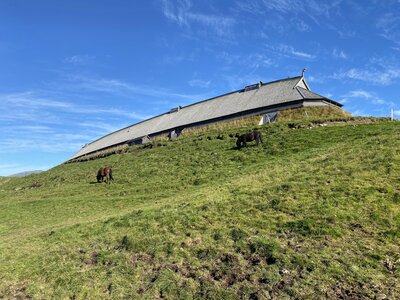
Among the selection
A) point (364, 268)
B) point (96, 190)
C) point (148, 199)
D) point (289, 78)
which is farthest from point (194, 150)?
point (364, 268)

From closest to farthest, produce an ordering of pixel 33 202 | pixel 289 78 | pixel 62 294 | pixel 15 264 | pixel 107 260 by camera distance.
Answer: pixel 62 294, pixel 107 260, pixel 15 264, pixel 33 202, pixel 289 78

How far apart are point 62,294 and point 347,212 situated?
10.8 meters

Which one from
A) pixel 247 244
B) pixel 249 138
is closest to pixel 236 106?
pixel 249 138

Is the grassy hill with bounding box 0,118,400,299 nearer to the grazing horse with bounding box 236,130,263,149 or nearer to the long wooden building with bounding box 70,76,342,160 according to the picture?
the grazing horse with bounding box 236,130,263,149

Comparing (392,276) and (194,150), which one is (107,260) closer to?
(392,276)

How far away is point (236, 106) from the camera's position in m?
63.8

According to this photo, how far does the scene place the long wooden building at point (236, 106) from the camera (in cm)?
5608

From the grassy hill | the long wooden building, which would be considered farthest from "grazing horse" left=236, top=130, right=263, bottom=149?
the long wooden building

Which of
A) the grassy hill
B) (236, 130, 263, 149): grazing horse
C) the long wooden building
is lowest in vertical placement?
the grassy hill

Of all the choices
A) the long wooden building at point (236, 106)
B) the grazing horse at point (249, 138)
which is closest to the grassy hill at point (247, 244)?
the grazing horse at point (249, 138)

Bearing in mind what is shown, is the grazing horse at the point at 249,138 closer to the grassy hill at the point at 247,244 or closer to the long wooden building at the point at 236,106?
the grassy hill at the point at 247,244

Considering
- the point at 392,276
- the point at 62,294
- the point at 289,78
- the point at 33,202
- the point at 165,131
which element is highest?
the point at 289,78

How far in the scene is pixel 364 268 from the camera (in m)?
10.5

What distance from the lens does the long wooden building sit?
5608cm
